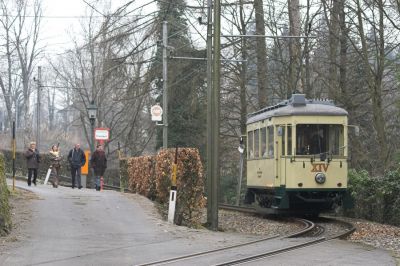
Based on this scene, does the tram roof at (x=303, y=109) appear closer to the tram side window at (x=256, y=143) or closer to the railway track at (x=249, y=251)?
the tram side window at (x=256, y=143)

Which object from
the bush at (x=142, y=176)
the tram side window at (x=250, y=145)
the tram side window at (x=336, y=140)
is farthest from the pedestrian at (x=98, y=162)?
the tram side window at (x=336, y=140)

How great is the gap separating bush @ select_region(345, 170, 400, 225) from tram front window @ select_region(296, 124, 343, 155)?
148 cm

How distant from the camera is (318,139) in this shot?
727 inches

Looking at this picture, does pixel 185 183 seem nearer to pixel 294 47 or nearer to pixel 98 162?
pixel 98 162

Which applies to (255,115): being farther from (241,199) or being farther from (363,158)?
(241,199)

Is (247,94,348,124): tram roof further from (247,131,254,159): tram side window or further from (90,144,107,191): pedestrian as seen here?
(90,144,107,191): pedestrian

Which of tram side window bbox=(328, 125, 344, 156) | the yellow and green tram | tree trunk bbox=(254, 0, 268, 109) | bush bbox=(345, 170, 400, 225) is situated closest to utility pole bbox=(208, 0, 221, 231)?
the yellow and green tram

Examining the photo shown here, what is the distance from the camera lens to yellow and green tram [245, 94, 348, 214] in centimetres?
1812

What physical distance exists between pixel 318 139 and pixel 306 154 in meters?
0.60

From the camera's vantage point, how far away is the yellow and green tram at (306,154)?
1812 centimetres

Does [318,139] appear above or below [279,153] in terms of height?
above

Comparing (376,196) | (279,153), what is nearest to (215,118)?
(279,153)

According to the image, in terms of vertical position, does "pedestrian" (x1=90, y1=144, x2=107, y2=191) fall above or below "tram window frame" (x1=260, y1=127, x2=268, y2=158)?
below

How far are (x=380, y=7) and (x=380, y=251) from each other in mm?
12990
